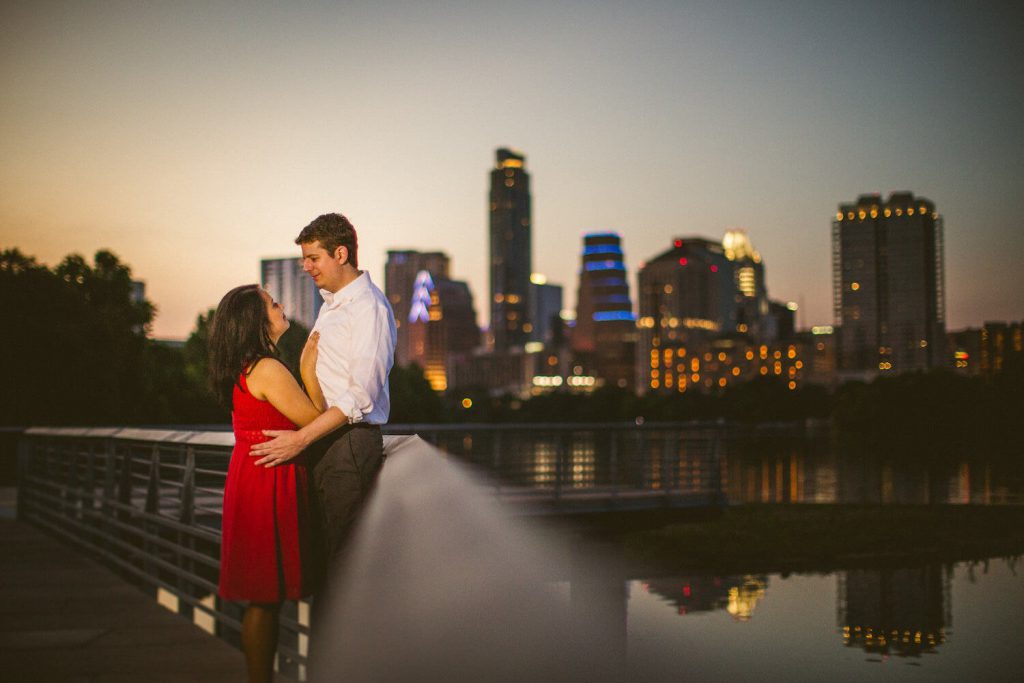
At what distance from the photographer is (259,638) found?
363 centimetres

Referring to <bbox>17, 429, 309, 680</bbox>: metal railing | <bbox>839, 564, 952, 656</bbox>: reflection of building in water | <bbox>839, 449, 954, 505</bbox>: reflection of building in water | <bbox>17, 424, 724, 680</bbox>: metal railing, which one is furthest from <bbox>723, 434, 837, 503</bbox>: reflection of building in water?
<bbox>17, 429, 309, 680</bbox>: metal railing

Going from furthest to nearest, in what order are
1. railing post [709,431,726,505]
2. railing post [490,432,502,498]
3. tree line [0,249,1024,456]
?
tree line [0,249,1024,456]
railing post [709,431,726,505]
railing post [490,432,502,498]

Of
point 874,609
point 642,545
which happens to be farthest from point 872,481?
point 874,609

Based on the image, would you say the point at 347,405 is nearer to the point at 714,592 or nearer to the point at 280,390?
the point at 280,390

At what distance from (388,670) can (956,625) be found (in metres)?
14.5

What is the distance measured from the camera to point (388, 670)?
2.74 meters

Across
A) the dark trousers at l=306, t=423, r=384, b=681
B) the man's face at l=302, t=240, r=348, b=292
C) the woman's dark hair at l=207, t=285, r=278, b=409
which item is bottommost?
the dark trousers at l=306, t=423, r=384, b=681

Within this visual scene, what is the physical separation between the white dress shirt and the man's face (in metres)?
0.05

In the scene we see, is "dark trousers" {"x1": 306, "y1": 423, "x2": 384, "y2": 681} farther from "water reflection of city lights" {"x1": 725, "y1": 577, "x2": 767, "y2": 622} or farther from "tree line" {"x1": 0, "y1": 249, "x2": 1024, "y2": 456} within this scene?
"water reflection of city lights" {"x1": 725, "y1": 577, "x2": 767, "y2": 622}

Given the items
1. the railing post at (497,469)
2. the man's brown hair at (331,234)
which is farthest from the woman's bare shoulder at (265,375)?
the railing post at (497,469)

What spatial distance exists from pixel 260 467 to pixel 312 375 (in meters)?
0.37

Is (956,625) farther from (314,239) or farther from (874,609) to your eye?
(314,239)

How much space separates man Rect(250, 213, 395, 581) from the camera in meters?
3.42

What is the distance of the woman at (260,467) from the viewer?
3471 mm
